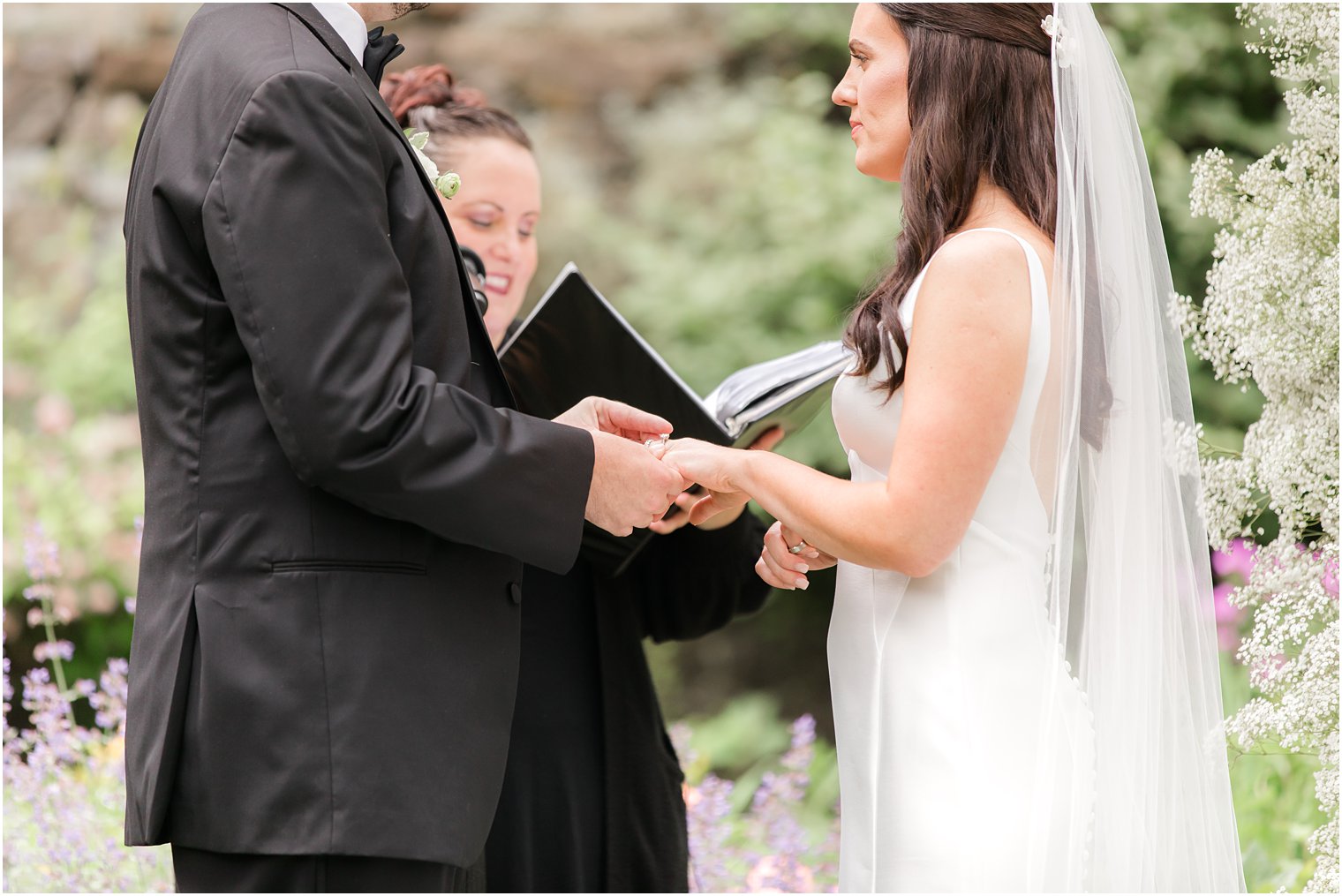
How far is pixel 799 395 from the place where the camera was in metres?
2.65

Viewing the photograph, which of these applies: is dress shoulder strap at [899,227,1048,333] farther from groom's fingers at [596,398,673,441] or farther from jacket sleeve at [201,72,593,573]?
jacket sleeve at [201,72,593,573]

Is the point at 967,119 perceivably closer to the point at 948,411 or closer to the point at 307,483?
the point at 948,411

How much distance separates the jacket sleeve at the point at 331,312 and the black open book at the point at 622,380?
1.86ft

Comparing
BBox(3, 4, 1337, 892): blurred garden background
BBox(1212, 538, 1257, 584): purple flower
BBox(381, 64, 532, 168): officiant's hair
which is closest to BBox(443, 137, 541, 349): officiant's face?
BBox(381, 64, 532, 168): officiant's hair

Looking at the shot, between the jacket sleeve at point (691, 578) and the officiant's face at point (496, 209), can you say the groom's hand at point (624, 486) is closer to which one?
the jacket sleeve at point (691, 578)

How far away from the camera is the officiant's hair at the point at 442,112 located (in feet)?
10.7

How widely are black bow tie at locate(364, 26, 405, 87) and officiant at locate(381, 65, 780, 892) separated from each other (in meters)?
1.03

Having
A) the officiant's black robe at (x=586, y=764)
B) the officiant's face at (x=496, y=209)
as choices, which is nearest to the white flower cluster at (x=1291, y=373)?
the officiant's black robe at (x=586, y=764)

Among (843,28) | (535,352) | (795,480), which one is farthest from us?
(843,28)

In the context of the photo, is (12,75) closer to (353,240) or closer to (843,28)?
(843,28)

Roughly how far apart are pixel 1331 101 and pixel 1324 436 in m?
0.64

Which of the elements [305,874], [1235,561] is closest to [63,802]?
[305,874]

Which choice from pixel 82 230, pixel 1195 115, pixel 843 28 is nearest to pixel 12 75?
pixel 82 230

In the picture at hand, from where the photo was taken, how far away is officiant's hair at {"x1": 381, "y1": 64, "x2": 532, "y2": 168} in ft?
10.7
